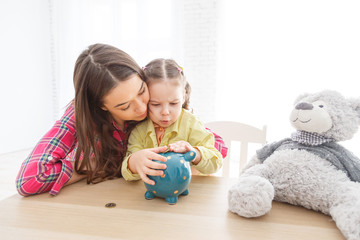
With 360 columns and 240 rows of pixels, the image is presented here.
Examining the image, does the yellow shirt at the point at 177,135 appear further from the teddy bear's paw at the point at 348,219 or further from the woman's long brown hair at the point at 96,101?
the teddy bear's paw at the point at 348,219

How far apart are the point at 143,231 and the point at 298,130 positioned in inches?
17.4

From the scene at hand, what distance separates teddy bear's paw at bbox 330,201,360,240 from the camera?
15.8 inches

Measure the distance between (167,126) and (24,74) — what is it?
11.9ft

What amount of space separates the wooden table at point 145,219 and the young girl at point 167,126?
0.09m

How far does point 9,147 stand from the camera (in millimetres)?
3355

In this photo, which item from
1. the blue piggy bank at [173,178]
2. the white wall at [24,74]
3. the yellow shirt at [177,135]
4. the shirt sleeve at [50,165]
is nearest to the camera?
the blue piggy bank at [173,178]

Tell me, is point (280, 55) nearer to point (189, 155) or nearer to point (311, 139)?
point (311, 139)

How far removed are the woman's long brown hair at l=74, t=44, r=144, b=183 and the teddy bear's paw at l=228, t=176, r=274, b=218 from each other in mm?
431

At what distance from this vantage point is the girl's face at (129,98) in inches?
27.4

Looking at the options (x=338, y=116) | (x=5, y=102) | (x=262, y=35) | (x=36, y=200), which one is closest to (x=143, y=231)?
(x=36, y=200)

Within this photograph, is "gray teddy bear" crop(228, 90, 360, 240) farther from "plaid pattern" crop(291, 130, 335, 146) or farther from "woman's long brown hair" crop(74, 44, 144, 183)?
"woman's long brown hair" crop(74, 44, 144, 183)

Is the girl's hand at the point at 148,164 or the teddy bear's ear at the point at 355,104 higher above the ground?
the teddy bear's ear at the point at 355,104

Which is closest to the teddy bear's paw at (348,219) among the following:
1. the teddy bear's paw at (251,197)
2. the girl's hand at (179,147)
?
the teddy bear's paw at (251,197)

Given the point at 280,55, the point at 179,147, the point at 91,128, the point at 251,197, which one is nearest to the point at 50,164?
the point at 91,128
